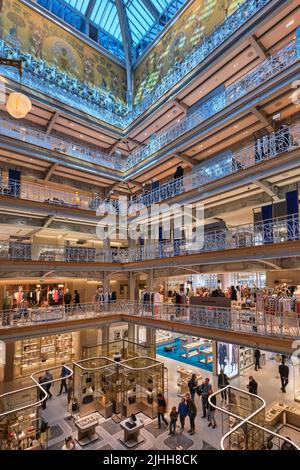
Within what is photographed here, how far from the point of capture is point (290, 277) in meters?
12.1

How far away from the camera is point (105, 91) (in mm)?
18953

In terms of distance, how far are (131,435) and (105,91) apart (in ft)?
66.7

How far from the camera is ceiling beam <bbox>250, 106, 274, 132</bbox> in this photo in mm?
10969

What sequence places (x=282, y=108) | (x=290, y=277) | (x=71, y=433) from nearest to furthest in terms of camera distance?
(x=71, y=433) → (x=282, y=108) → (x=290, y=277)

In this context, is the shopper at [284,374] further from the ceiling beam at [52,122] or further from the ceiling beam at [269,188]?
the ceiling beam at [52,122]

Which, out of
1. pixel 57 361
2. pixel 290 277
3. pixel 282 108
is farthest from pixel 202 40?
pixel 57 361

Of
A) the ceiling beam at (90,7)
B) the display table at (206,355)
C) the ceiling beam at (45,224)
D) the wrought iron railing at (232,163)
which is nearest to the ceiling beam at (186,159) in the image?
the wrought iron railing at (232,163)

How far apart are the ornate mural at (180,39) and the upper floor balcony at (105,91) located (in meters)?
0.57

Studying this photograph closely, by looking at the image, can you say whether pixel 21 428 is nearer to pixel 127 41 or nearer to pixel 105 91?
pixel 105 91

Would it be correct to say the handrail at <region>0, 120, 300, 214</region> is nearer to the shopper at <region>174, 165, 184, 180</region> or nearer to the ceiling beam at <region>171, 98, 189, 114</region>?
the shopper at <region>174, 165, 184, 180</region>

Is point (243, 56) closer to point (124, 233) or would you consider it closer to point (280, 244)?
point (280, 244)

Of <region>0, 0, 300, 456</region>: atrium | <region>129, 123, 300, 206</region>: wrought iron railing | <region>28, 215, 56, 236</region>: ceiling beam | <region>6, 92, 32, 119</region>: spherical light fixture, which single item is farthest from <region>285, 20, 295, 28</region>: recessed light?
<region>28, 215, 56, 236</region>: ceiling beam

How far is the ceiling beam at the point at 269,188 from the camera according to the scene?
33.8ft

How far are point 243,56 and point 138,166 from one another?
8.29 m
